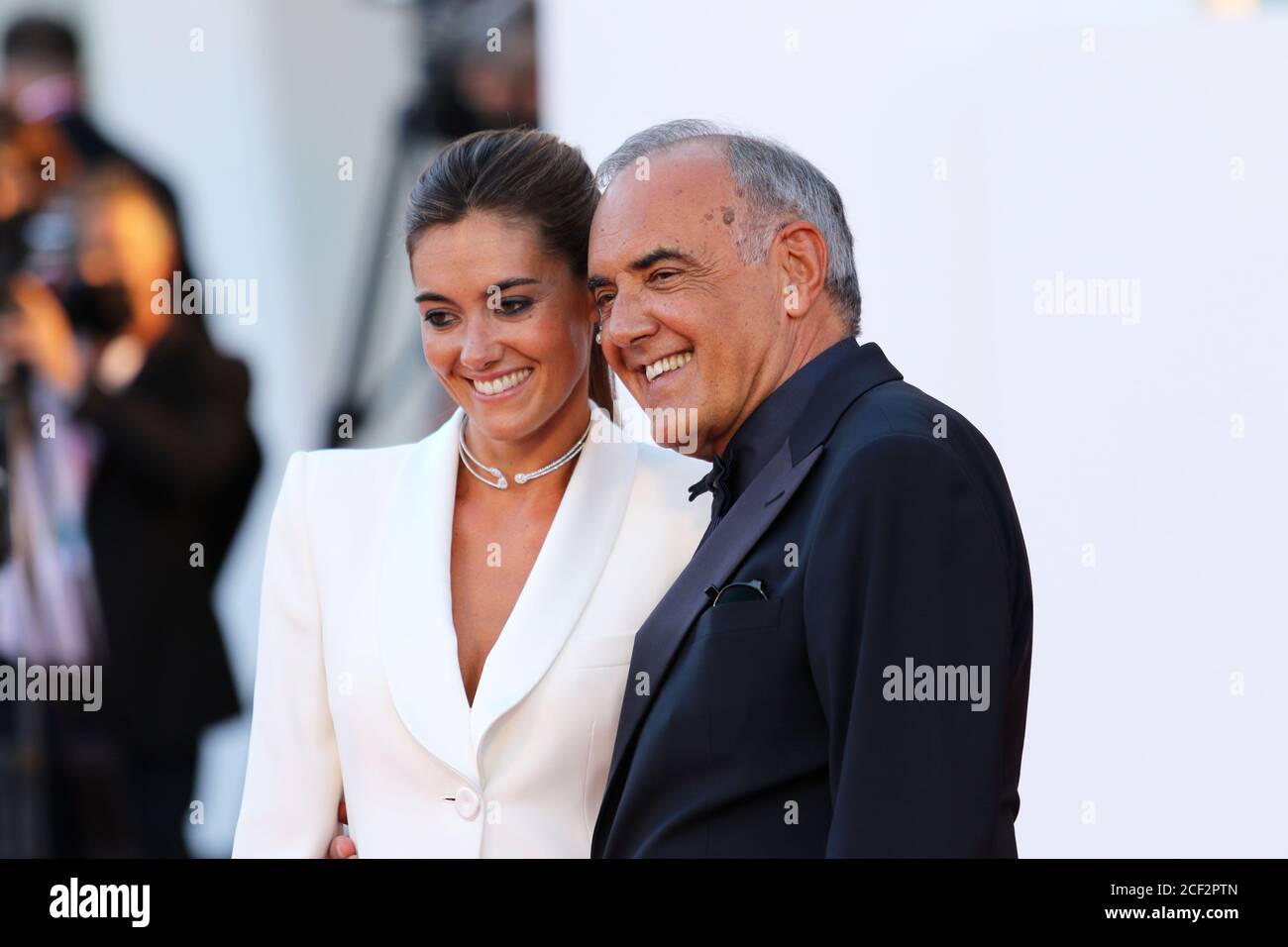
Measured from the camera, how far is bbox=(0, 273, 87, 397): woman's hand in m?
4.23

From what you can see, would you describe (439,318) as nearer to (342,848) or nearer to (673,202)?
(673,202)

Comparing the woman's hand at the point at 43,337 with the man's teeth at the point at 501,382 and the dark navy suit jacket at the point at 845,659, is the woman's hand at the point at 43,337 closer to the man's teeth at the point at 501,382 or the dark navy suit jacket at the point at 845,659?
the man's teeth at the point at 501,382

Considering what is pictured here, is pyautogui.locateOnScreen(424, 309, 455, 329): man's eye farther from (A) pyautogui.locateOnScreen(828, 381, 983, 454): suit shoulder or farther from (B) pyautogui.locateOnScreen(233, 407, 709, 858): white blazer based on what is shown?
(A) pyautogui.locateOnScreen(828, 381, 983, 454): suit shoulder

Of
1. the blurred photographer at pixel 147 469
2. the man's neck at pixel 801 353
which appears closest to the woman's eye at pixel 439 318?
the man's neck at pixel 801 353

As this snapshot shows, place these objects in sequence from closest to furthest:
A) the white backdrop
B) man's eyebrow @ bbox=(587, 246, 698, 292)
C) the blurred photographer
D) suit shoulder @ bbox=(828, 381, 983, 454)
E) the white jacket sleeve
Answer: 1. suit shoulder @ bbox=(828, 381, 983, 454)
2. man's eyebrow @ bbox=(587, 246, 698, 292)
3. the white jacket sleeve
4. the white backdrop
5. the blurred photographer

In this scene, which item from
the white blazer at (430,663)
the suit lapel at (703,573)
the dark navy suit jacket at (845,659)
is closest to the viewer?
the dark navy suit jacket at (845,659)

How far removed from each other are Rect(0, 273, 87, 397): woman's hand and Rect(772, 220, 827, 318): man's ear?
2812 mm

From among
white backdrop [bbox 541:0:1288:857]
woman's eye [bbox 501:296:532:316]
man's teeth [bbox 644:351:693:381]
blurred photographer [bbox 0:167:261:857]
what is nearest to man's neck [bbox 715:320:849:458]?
man's teeth [bbox 644:351:693:381]

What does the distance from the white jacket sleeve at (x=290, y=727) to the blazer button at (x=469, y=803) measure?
269 millimetres

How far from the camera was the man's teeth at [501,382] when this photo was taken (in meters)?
2.22

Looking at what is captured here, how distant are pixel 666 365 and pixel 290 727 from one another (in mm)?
777

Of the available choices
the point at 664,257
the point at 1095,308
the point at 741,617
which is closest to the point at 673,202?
the point at 664,257
